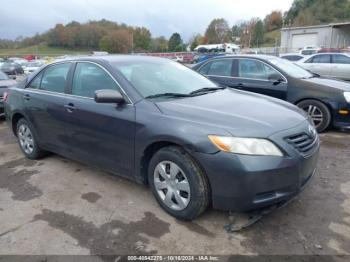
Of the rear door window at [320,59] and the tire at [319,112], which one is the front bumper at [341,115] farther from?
the rear door window at [320,59]

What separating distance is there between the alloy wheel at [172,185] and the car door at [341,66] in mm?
11742

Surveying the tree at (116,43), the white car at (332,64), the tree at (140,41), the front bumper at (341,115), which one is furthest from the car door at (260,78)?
the tree at (140,41)

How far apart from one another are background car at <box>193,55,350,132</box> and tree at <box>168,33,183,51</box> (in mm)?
80664

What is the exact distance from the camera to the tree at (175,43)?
86.8 m

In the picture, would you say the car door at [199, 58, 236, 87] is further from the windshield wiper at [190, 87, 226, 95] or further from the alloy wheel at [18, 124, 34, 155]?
the alloy wheel at [18, 124, 34, 155]

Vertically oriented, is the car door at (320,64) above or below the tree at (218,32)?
below

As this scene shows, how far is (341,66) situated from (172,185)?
11.8m

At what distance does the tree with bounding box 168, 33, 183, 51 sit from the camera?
8679cm

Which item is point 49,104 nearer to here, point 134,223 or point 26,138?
point 26,138

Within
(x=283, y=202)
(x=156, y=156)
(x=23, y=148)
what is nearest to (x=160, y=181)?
(x=156, y=156)

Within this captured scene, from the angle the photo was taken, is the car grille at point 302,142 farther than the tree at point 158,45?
No

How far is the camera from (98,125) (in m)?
3.40

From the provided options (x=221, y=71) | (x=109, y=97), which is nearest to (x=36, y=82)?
(x=109, y=97)

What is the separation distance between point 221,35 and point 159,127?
98.5 meters
